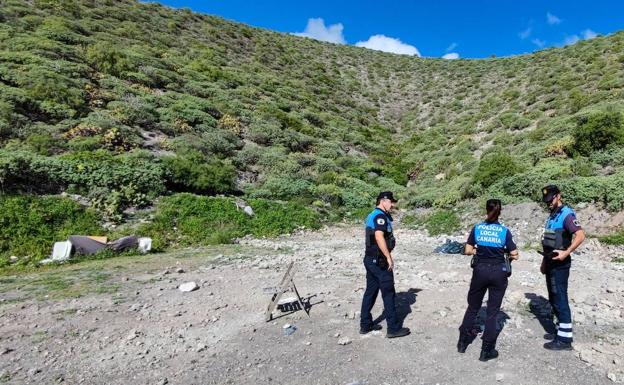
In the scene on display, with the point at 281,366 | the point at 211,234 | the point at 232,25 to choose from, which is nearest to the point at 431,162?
the point at 211,234

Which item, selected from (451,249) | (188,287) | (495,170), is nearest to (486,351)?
(188,287)

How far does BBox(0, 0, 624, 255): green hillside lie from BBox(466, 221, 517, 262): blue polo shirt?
9043mm

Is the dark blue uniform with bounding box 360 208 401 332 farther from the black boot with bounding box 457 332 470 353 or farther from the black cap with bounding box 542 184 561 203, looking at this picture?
the black cap with bounding box 542 184 561 203

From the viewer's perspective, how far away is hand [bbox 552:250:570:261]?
480 centimetres

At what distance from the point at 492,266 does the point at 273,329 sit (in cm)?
A: 319

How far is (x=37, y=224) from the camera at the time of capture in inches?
441

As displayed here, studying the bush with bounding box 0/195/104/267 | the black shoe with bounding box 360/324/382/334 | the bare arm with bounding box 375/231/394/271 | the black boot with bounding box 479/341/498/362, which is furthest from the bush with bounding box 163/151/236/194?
the black boot with bounding box 479/341/498/362

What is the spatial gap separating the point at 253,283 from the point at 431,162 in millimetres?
19721

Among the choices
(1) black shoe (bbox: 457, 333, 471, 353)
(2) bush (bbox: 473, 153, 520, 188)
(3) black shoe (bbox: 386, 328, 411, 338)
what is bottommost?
(3) black shoe (bbox: 386, 328, 411, 338)

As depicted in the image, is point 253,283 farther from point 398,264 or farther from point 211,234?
point 211,234

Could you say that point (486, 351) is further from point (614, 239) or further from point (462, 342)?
point (614, 239)

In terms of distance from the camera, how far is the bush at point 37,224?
10359 millimetres

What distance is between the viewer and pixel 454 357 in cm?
489

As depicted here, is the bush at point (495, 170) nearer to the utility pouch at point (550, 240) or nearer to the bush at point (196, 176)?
the bush at point (196, 176)
